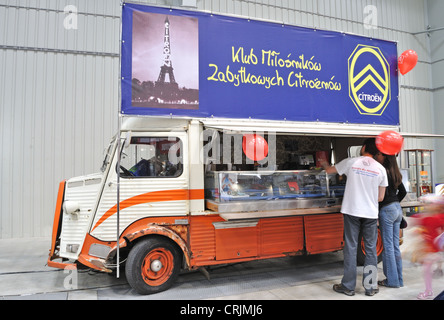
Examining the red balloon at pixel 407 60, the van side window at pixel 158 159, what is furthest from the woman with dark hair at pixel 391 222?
the van side window at pixel 158 159

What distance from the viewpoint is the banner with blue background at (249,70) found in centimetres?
378

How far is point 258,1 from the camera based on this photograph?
1003 centimetres

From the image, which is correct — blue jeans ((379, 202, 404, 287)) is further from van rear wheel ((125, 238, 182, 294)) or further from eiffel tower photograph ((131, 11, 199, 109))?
eiffel tower photograph ((131, 11, 199, 109))

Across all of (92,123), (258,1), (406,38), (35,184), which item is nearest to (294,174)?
(92,123)

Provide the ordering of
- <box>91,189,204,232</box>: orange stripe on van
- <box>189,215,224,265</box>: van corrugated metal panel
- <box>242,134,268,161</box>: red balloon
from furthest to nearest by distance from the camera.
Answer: <box>242,134,268,161</box>: red balloon → <box>189,215,224,265</box>: van corrugated metal panel → <box>91,189,204,232</box>: orange stripe on van

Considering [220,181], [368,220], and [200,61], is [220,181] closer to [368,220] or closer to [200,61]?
[200,61]

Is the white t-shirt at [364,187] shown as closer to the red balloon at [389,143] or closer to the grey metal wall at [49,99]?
the red balloon at [389,143]

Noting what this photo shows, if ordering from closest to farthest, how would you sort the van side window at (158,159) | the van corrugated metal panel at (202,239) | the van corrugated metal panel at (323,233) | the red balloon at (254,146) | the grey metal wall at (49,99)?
the van corrugated metal panel at (202,239)
the van side window at (158,159)
the red balloon at (254,146)
the van corrugated metal panel at (323,233)
the grey metal wall at (49,99)

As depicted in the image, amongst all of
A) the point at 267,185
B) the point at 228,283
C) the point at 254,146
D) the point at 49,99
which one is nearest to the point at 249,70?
the point at 254,146

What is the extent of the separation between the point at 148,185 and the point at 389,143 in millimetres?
3193

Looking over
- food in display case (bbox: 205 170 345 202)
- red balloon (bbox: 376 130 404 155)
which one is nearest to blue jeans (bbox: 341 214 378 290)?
food in display case (bbox: 205 170 345 202)

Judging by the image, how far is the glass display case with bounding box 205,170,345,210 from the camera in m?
4.03

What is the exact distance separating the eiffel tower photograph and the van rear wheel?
5.87 feet

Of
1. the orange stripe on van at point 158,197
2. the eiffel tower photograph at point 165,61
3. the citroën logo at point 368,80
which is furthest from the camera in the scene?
the citroën logo at point 368,80
